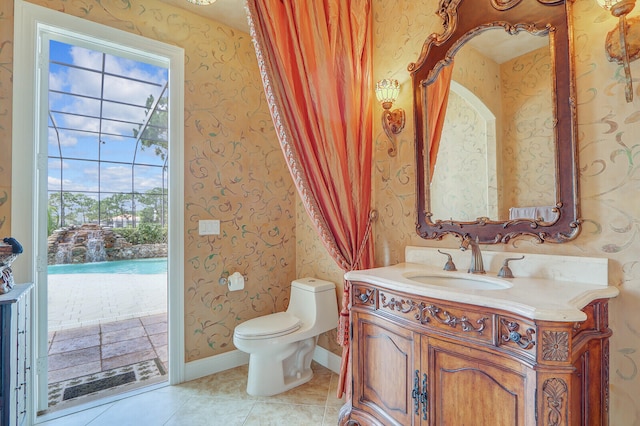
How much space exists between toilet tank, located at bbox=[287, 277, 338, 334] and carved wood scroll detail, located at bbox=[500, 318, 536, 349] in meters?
1.46

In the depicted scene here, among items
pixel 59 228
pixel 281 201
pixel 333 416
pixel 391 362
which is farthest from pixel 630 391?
pixel 59 228

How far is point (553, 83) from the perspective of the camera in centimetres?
136

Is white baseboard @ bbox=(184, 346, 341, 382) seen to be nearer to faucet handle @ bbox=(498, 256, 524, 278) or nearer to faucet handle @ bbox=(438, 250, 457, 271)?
faucet handle @ bbox=(438, 250, 457, 271)

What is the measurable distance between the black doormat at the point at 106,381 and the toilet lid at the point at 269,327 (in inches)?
34.2

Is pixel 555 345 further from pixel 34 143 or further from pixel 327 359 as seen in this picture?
pixel 34 143

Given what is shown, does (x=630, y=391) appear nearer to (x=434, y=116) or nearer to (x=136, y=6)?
(x=434, y=116)

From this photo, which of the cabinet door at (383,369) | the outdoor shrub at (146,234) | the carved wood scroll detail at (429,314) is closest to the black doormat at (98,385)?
the outdoor shrub at (146,234)

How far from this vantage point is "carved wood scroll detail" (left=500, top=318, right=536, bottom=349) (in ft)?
3.11

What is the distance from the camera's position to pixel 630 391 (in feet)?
3.90

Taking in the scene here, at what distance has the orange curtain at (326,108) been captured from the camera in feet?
5.59

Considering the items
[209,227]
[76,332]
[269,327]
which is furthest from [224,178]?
[76,332]

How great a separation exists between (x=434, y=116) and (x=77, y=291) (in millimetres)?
3095

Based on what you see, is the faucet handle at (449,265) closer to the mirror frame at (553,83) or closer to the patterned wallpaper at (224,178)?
the mirror frame at (553,83)

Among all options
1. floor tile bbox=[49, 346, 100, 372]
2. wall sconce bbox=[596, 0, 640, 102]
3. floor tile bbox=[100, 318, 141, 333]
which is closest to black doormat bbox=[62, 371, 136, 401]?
floor tile bbox=[49, 346, 100, 372]
